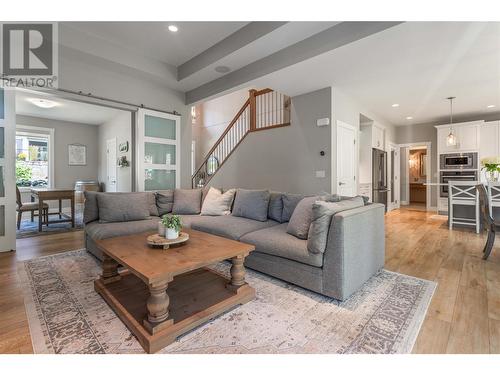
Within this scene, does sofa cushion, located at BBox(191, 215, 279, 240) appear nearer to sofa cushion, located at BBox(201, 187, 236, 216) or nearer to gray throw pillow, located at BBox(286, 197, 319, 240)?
sofa cushion, located at BBox(201, 187, 236, 216)

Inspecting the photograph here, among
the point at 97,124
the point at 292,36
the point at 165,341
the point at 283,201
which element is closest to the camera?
the point at 165,341

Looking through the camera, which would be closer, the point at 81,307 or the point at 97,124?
the point at 81,307

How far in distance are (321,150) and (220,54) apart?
225 cm

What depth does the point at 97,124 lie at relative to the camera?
24.0 ft

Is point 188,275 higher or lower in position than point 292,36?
lower

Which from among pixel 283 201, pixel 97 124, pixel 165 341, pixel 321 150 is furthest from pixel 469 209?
pixel 97 124

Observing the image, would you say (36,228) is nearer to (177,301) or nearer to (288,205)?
(177,301)

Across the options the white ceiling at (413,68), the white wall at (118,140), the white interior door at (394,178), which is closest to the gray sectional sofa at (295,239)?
the white ceiling at (413,68)

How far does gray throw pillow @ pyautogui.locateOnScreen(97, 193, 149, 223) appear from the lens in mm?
3158

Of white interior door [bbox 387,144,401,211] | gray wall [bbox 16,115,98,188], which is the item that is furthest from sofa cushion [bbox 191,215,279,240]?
white interior door [bbox 387,144,401,211]

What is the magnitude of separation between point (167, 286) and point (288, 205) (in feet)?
6.14

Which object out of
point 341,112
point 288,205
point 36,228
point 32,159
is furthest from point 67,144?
point 341,112

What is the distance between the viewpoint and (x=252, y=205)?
3346 mm

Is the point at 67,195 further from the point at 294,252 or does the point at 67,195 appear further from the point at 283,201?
the point at 294,252
